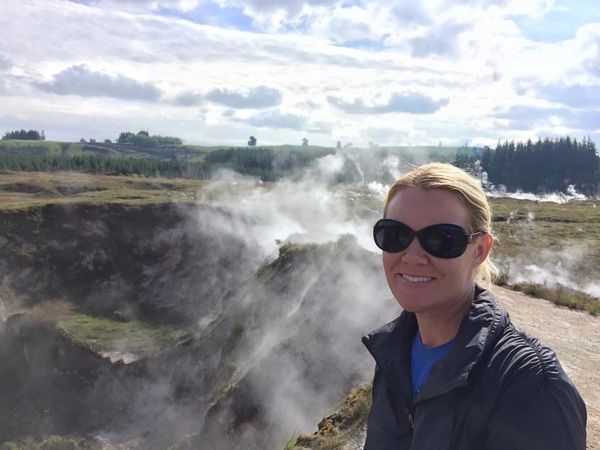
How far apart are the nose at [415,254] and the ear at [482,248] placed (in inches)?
11.1

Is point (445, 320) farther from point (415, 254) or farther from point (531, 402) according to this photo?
point (531, 402)

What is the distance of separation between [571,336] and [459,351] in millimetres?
11172

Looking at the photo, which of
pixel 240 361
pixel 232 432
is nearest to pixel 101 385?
pixel 240 361

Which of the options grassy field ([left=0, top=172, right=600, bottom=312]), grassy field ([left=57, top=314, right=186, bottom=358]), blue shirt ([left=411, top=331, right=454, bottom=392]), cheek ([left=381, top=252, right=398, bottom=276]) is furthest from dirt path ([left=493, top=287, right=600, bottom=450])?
grassy field ([left=57, top=314, right=186, bottom=358])

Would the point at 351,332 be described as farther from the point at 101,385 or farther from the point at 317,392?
the point at 101,385

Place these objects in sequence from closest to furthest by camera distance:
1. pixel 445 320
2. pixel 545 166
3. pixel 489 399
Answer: pixel 489 399 → pixel 445 320 → pixel 545 166

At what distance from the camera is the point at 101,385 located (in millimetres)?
22812

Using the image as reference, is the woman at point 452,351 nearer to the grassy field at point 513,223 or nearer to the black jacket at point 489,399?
the black jacket at point 489,399

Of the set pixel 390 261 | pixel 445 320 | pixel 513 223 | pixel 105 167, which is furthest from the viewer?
pixel 105 167

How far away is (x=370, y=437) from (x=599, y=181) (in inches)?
4696

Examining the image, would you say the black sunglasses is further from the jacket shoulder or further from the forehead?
the jacket shoulder

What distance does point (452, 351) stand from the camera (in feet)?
7.44

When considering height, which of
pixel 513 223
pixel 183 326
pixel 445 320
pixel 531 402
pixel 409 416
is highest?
pixel 445 320

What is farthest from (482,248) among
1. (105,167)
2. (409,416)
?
(105,167)
